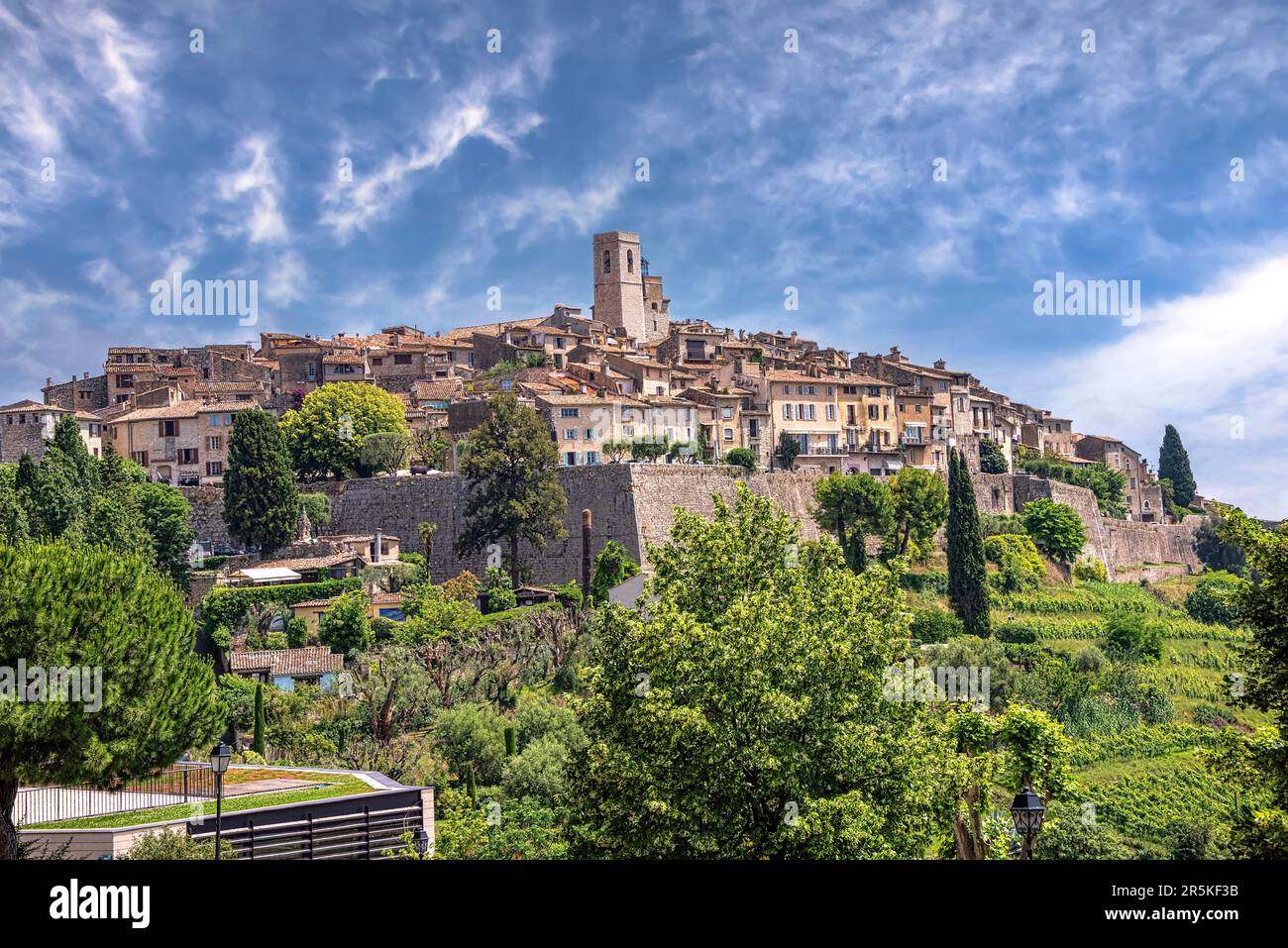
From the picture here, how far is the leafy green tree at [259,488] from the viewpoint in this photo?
170 feet

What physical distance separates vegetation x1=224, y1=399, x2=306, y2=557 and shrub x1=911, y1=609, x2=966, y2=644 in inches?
940

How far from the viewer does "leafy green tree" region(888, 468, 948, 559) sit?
193 ft

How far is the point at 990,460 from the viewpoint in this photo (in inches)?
2943

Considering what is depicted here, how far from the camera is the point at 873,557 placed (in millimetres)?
58156

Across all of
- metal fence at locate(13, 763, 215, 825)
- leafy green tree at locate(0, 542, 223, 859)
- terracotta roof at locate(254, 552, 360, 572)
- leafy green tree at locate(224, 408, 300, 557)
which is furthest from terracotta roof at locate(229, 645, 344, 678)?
leafy green tree at locate(0, 542, 223, 859)

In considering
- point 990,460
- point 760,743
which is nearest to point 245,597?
point 760,743

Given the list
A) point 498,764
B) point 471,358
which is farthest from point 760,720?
point 471,358

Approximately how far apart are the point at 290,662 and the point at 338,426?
Result: 22411 mm

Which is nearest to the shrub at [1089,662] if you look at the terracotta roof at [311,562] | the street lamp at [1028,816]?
the terracotta roof at [311,562]

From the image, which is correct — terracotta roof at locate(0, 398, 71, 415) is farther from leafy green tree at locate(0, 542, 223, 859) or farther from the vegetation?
leafy green tree at locate(0, 542, 223, 859)

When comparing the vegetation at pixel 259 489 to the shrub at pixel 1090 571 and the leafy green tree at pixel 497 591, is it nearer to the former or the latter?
the leafy green tree at pixel 497 591

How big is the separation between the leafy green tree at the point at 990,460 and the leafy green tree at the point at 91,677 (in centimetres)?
5754

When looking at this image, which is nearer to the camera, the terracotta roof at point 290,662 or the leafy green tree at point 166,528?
the terracotta roof at point 290,662
